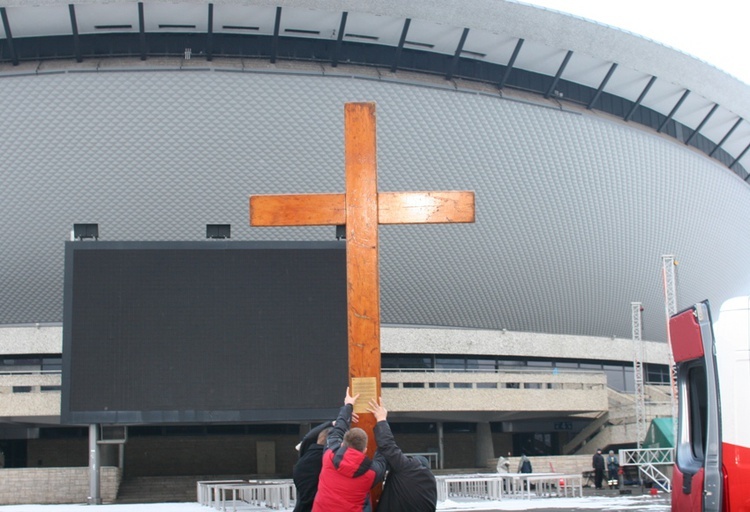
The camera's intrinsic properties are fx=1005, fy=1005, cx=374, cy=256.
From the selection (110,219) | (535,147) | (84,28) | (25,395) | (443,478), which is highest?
(84,28)

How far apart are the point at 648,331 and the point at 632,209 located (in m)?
6.90

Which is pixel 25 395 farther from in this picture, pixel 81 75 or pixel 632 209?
pixel 632 209

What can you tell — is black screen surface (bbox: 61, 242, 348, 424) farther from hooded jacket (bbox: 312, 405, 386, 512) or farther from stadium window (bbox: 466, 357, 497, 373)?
stadium window (bbox: 466, 357, 497, 373)

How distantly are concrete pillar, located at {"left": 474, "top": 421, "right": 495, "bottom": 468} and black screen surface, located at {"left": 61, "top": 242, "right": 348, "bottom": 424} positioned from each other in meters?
13.9

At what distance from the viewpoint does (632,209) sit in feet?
118

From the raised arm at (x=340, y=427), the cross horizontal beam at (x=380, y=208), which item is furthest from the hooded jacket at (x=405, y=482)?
the cross horizontal beam at (x=380, y=208)

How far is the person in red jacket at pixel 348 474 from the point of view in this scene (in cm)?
612

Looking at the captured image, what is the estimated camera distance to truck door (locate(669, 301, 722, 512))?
24.6 feet

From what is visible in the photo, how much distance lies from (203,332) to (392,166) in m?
12.4

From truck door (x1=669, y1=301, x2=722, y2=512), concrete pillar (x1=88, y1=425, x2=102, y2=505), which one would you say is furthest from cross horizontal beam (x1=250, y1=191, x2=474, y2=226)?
concrete pillar (x1=88, y1=425, x2=102, y2=505)

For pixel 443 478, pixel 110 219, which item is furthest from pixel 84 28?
pixel 443 478

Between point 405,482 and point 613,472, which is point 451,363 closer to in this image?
point 613,472

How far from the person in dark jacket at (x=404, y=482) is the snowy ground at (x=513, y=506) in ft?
38.7

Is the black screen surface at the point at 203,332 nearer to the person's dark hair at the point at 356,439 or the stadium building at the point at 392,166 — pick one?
the stadium building at the point at 392,166
